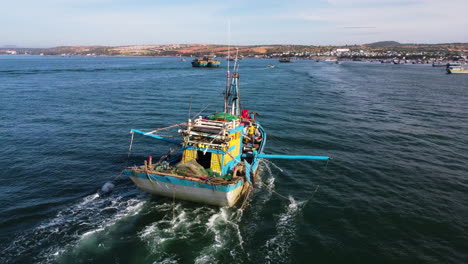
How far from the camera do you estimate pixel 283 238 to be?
56.9 ft

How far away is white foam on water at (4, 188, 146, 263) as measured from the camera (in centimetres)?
1531

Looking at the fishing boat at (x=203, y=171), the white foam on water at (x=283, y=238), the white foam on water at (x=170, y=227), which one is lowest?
the white foam on water at (x=283, y=238)

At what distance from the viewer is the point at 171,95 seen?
6494 centimetres

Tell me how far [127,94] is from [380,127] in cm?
5414

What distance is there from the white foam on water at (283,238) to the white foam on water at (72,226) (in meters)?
9.79

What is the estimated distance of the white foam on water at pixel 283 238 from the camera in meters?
15.8

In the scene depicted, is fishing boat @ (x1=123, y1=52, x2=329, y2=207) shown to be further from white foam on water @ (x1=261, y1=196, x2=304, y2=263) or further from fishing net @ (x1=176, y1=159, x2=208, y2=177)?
white foam on water @ (x1=261, y1=196, x2=304, y2=263)

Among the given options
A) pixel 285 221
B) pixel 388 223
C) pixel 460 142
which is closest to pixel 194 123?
pixel 285 221

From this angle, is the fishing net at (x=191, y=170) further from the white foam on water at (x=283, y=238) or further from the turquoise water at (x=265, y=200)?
the white foam on water at (x=283, y=238)

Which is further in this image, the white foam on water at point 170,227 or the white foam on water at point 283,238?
the white foam on water at point 170,227

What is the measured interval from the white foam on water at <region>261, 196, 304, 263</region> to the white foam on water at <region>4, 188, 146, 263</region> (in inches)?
385

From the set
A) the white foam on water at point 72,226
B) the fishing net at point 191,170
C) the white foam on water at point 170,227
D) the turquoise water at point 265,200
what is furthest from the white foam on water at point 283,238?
the white foam on water at point 72,226

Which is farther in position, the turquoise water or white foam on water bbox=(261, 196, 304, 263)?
the turquoise water

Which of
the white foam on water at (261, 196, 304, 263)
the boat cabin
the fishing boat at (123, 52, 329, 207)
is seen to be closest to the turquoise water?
the white foam on water at (261, 196, 304, 263)
